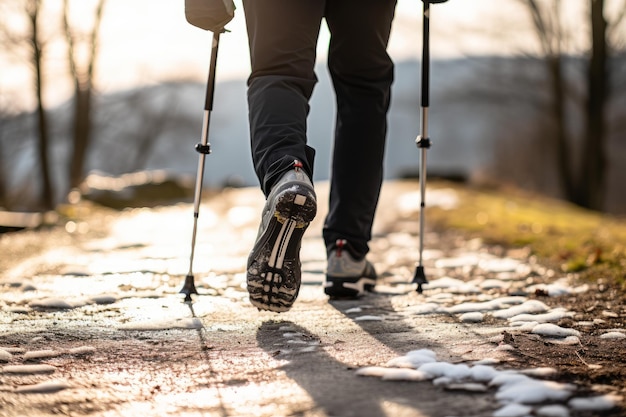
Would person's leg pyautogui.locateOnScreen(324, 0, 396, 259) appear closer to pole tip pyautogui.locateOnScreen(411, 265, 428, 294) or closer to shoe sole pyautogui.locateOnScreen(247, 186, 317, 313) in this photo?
pole tip pyautogui.locateOnScreen(411, 265, 428, 294)

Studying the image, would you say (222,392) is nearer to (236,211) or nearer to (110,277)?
(110,277)

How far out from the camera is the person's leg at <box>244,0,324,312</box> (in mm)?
1983

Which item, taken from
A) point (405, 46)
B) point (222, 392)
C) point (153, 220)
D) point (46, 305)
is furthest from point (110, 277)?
point (405, 46)

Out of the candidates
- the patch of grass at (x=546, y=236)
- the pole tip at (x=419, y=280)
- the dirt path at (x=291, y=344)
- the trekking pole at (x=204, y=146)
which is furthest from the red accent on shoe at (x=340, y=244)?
the patch of grass at (x=546, y=236)

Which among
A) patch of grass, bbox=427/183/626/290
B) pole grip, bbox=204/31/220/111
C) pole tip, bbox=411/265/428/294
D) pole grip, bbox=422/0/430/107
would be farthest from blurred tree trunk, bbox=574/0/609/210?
pole grip, bbox=204/31/220/111

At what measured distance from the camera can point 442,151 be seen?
49469mm

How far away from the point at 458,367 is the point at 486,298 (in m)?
1.16

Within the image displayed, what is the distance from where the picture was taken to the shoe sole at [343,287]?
2629 mm

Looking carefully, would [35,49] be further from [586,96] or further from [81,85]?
[586,96]

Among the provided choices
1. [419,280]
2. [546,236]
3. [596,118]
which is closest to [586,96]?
[596,118]

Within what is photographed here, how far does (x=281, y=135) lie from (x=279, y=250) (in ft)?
1.16

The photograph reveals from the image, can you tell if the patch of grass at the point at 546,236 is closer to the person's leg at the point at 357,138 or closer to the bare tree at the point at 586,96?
the person's leg at the point at 357,138

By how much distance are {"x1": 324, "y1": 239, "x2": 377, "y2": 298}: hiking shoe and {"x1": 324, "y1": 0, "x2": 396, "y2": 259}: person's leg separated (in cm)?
3

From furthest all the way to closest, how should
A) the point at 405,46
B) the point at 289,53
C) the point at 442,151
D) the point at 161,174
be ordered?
the point at 442,151 < the point at 405,46 < the point at 161,174 < the point at 289,53
